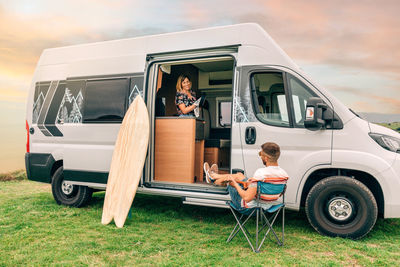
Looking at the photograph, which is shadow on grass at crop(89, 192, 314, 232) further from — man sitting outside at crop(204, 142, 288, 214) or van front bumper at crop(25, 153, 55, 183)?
man sitting outside at crop(204, 142, 288, 214)

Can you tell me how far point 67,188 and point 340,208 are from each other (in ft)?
16.0

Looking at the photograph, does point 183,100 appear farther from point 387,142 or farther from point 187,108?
point 387,142

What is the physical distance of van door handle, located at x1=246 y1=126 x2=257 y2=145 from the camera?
16.4ft

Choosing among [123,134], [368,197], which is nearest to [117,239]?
[123,134]

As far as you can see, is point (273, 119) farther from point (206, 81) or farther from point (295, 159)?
point (206, 81)

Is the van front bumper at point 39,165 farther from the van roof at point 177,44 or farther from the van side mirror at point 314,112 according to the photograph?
the van side mirror at point 314,112

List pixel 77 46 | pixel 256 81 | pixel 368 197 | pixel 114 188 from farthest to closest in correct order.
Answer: pixel 77 46, pixel 114 188, pixel 256 81, pixel 368 197

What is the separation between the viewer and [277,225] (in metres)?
5.41

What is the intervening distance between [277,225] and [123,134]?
284 cm

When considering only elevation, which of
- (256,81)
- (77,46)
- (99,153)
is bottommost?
(99,153)

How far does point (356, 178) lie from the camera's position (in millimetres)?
4852

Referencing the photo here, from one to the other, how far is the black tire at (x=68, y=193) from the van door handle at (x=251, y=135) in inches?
133

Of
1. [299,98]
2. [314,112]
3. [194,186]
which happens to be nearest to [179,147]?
[194,186]

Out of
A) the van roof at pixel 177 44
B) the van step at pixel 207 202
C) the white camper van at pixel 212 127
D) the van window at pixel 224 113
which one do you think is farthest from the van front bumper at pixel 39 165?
the van window at pixel 224 113
